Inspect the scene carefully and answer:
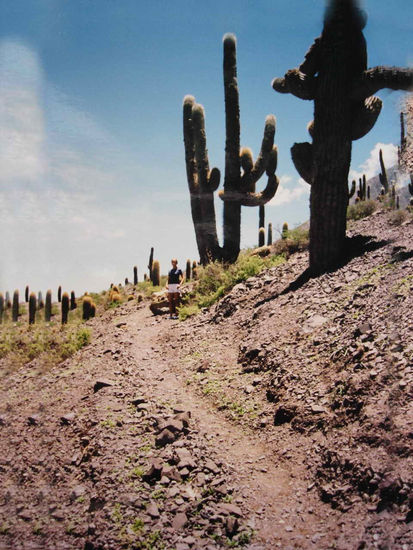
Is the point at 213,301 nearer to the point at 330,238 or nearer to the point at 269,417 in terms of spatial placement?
the point at 330,238

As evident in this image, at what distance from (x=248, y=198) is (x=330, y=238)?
273 inches

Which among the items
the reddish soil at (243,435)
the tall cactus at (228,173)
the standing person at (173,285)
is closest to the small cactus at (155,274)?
the tall cactus at (228,173)

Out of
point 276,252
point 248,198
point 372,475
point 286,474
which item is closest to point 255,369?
point 286,474

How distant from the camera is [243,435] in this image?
5.72 meters

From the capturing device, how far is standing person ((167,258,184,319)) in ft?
40.8

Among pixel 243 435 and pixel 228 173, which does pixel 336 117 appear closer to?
pixel 228 173

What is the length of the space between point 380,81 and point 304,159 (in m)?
2.31

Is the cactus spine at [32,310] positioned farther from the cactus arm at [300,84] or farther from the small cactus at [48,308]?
the cactus arm at [300,84]

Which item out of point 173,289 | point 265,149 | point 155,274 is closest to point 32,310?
point 155,274

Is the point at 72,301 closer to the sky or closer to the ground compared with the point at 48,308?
closer to the sky

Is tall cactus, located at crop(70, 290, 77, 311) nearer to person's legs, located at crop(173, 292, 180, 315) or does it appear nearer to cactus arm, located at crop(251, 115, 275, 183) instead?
person's legs, located at crop(173, 292, 180, 315)

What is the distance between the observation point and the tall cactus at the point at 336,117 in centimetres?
961

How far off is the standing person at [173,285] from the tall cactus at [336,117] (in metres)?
4.21

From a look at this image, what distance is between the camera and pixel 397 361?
5.11 m
